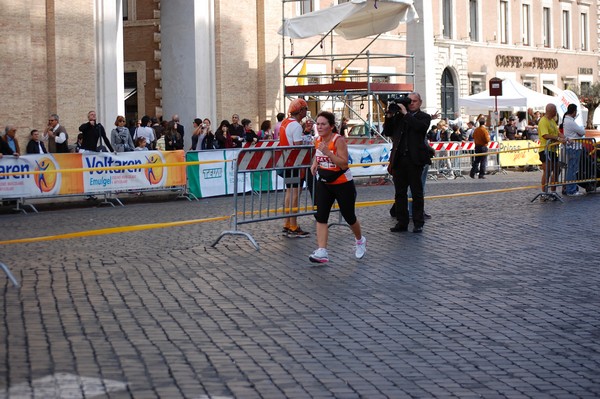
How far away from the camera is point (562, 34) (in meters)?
60.4

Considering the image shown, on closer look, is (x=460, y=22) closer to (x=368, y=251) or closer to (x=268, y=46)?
(x=268, y=46)

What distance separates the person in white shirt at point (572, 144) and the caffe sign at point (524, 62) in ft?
106

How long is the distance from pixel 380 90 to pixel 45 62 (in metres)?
7.95

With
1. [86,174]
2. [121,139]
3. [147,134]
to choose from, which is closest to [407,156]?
[86,174]

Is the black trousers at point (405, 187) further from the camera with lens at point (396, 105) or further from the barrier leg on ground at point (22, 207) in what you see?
the barrier leg on ground at point (22, 207)

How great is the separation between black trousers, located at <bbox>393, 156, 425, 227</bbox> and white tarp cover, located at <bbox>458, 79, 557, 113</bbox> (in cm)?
2540

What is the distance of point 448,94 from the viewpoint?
5112 centimetres

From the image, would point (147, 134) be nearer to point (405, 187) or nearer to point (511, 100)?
point (405, 187)

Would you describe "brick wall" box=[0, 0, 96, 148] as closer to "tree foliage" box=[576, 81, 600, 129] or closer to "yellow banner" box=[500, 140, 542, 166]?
"yellow banner" box=[500, 140, 542, 166]

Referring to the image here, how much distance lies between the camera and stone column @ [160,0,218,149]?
108 feet

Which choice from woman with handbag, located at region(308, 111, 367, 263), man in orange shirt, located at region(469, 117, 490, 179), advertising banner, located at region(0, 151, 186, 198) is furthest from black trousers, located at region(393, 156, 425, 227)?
man in orange shirt, located at region(469, 117, 490, 179)

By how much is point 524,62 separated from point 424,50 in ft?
57.3

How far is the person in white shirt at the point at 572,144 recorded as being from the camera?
2225cm

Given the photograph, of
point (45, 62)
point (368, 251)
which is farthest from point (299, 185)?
point (45, 62)
